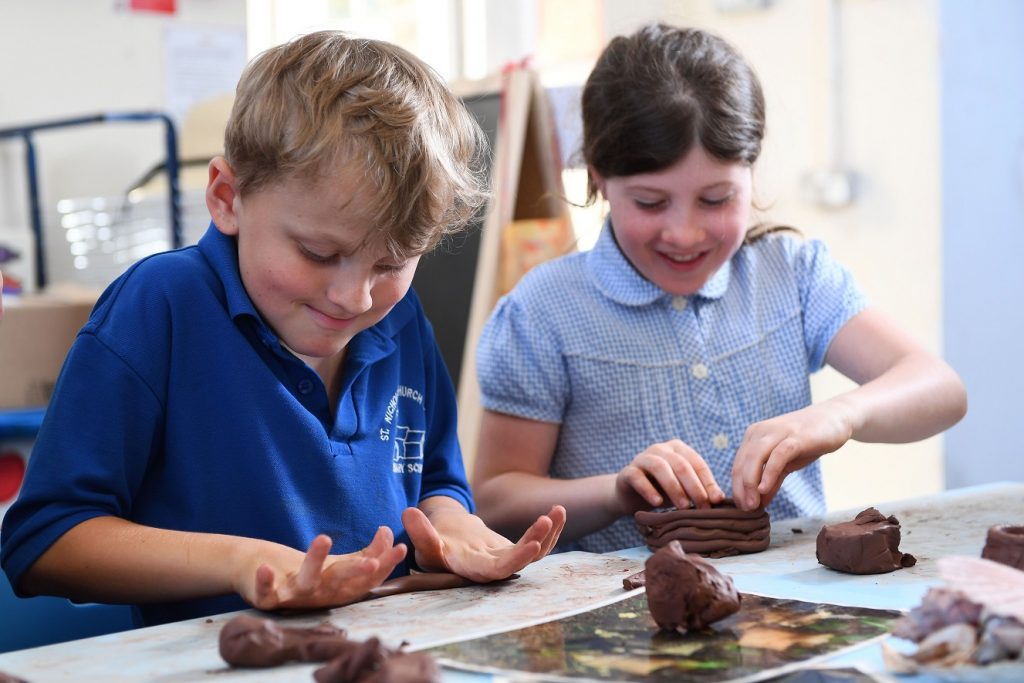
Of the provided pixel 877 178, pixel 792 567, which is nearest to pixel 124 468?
pixel 792 567

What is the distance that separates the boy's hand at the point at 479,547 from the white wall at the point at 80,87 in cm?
248

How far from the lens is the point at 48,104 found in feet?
11.2

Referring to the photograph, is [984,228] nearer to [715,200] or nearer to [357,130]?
[715,200]

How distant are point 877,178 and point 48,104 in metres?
2.28

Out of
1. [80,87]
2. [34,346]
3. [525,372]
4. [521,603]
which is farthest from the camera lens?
[80,87]

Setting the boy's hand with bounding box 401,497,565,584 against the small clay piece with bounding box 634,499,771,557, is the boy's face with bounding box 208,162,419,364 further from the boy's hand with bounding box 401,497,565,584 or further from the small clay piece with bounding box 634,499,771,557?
the small clay piece with bounding box 634,499,771,557

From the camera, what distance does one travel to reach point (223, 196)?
3.63 feet

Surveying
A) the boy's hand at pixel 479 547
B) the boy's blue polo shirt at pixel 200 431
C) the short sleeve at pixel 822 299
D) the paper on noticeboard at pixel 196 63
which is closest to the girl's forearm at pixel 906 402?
the short sleeve at pixel 822 299

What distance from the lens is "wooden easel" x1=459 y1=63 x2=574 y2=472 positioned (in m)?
2.14

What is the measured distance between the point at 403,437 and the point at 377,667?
1.75 feet

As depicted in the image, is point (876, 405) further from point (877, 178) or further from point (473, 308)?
point (877, 178)

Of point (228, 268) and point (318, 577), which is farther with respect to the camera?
point (228, 268)

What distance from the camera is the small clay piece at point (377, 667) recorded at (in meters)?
0.68

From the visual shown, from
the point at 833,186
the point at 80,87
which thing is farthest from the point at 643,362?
the point at 80,87
